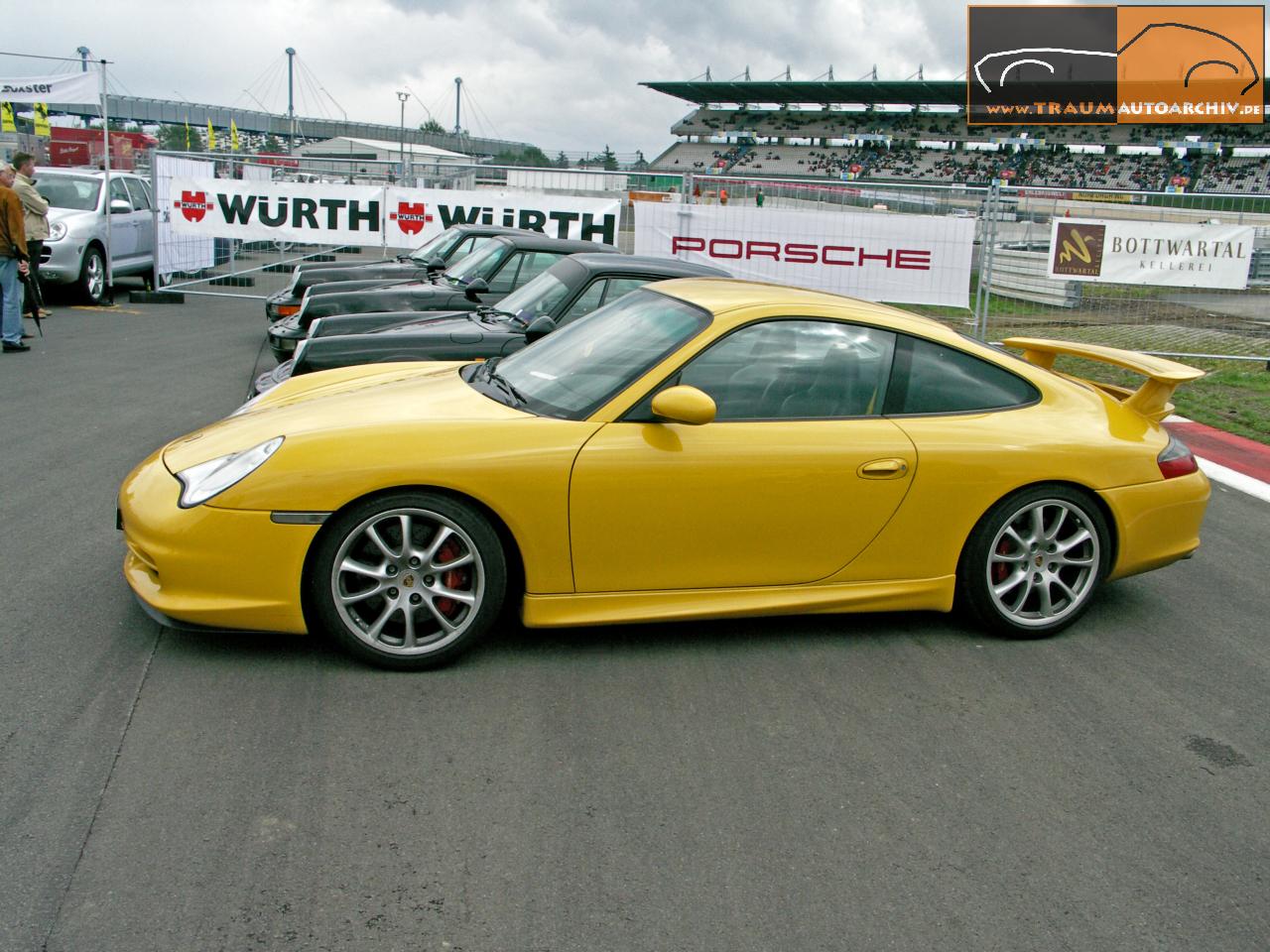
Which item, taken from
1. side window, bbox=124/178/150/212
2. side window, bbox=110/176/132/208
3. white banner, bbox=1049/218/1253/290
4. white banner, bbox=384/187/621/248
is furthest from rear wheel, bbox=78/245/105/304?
white banner, bbox=1049/218/1253/290

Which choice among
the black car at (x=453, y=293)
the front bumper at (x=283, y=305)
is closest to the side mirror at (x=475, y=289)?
the black car at (x=453, y=293)

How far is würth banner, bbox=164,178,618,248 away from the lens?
15.6 m

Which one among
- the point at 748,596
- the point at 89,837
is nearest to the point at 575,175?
the point at 748,596

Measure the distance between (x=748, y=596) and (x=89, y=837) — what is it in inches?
90.2

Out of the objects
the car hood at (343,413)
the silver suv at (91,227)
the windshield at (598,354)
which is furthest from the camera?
the silver suv at (91,227)

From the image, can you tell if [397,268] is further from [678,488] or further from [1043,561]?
[1043,561]

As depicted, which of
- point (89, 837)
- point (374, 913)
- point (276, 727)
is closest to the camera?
point (374, 913)

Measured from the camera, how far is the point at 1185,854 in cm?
305

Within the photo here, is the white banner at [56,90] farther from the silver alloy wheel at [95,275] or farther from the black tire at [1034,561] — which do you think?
the black tire at [1034,561]

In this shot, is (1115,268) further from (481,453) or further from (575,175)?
(481,453)

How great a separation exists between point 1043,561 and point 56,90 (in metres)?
16.7

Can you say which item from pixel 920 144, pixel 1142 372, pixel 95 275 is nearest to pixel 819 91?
pixel 920 144

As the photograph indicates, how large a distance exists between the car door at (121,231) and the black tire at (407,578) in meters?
13.6

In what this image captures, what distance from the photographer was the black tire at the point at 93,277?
1506cm
